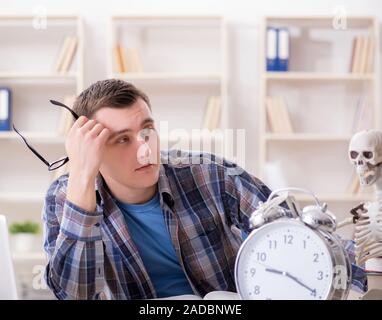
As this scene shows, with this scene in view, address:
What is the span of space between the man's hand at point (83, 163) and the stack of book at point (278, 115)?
2.71 m

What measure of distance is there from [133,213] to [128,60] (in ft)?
8.22

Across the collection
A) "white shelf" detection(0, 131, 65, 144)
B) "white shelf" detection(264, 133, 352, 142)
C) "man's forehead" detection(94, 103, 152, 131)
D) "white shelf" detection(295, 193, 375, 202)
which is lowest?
"white shelf" detection(295, 193, 375, 202)

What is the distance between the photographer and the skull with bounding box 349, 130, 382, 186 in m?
1.06

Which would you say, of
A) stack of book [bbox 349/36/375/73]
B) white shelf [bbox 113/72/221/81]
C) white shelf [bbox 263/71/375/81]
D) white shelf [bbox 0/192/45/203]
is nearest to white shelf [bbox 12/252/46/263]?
white shelf [bbox 0/192/45/203]

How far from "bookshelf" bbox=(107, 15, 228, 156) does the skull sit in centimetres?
244

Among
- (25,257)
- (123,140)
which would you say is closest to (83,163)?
(123,140)

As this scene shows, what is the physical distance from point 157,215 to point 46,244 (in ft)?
0.65

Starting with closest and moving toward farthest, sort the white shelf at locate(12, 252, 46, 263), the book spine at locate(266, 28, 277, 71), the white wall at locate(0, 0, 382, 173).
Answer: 1. the white shelf at locate(12, 252, 46, 263)
2. the book spine at locate(266, 28, 277, 71)
3. the white wall at locate(0, 0, 382, 173)

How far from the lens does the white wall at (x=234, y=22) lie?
3.73 m

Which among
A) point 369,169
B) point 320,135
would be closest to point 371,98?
point 320,135

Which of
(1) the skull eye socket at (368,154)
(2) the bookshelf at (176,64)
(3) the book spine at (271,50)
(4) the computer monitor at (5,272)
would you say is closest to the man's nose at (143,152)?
(4) the computer monitor at (5,272)

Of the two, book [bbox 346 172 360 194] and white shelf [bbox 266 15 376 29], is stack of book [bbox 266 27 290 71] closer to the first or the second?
white shelf [bbox 266 15 376 29]

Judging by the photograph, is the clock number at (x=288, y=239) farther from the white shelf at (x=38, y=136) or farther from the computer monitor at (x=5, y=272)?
the white shelf at (x=38, y=136)
